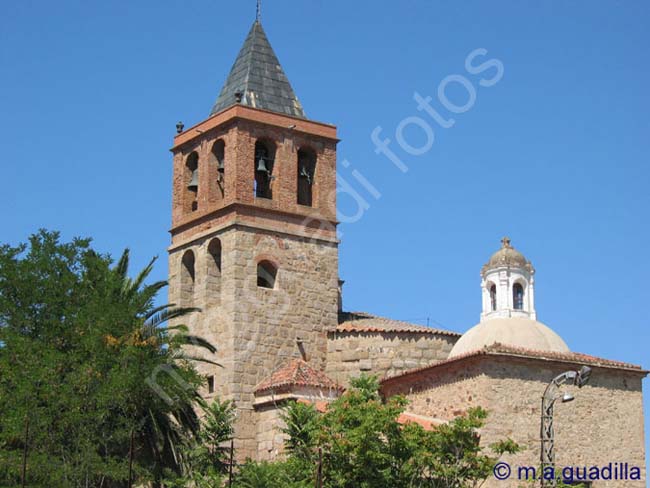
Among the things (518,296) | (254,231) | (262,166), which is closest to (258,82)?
(262,166)

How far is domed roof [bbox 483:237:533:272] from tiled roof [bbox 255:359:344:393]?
17.0 ft

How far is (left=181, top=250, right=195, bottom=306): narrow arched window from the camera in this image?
38438mm

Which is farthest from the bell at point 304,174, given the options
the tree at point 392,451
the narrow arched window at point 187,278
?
the tree at point 392,451

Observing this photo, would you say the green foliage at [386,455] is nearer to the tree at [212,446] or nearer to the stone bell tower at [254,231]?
the tree at [212,446]

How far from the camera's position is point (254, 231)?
37094 millimetres

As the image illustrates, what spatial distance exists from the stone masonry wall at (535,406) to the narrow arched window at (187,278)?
298 inches

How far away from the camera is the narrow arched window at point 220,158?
126 feet

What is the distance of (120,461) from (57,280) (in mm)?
5000

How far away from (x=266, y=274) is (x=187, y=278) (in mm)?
2640

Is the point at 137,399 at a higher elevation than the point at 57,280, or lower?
lower

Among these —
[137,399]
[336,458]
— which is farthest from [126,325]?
[336,458]

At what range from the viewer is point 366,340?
36.8 meters

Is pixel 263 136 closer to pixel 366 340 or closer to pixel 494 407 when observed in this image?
pixel 366 340

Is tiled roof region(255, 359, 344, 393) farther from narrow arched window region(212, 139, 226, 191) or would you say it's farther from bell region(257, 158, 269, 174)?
narrow arched window region(212, 139, 226, 191)
